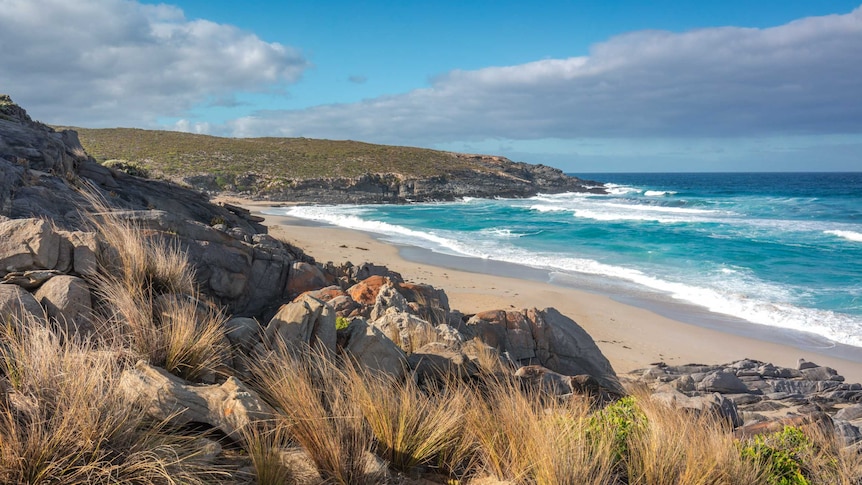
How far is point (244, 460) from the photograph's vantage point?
3574 mm

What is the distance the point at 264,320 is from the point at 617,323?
33.3ft

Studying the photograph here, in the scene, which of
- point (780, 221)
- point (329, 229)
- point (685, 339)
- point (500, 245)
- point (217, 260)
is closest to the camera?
point (217, 260)

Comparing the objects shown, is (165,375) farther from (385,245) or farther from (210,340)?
(385,245)

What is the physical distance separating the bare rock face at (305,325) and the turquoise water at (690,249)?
14.5 metres

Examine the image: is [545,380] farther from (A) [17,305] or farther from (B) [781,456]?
(A) [17,305]

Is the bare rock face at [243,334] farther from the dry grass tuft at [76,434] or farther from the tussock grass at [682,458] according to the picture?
the tussock grass at [682,458]

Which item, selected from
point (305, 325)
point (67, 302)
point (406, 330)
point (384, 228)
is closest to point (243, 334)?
point (305, 325)

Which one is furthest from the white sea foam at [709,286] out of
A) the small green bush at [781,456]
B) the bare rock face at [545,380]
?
the small green bush at [781,456]

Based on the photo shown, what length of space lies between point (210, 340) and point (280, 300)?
4.74 m

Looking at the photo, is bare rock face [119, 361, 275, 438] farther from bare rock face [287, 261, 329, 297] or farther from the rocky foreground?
bare rock face [287, 261, 329, 297]

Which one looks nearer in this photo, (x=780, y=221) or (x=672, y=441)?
(x=672, y=441)

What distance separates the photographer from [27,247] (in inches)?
201

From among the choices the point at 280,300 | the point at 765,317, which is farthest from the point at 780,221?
the point at 280,300

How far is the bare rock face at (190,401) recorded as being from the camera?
11.8 ft
